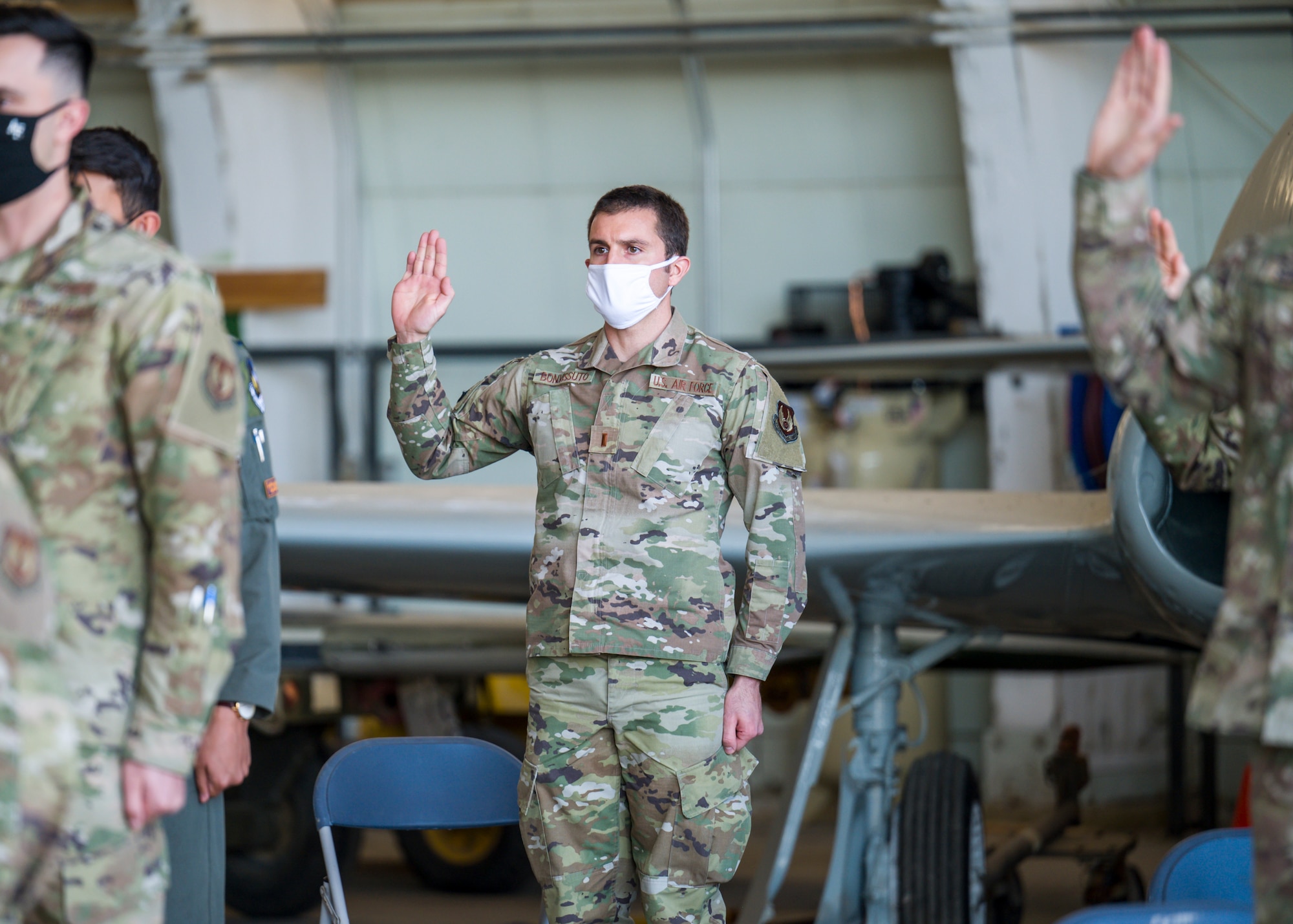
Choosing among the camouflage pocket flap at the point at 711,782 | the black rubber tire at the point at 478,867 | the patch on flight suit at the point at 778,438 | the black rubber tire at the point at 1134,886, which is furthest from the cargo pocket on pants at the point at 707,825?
the black rubber tire at the point at 478,867

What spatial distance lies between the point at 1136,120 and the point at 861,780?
2.92 m

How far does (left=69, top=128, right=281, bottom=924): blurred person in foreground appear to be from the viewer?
2.22 meters

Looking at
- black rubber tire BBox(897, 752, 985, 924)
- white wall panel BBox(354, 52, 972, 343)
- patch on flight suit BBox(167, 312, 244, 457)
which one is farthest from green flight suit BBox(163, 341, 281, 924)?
white wall panel BBox(354, 52, 972, 343)

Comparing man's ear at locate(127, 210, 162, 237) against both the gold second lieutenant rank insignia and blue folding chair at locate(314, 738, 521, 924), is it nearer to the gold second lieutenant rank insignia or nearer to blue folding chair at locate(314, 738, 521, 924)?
blue folding chair at locate(314, 738, 521, 924)

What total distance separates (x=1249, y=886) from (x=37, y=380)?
6.63ft

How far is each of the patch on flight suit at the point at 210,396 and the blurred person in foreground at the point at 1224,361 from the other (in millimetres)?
1032

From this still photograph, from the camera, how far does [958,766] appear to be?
175 inches

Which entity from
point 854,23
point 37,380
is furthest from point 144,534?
point 854,23

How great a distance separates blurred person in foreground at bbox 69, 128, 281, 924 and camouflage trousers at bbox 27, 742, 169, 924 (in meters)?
0.59

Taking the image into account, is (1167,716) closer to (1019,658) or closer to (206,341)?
(1019,658)

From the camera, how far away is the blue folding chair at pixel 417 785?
9.04 ft

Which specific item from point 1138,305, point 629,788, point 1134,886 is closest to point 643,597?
point 629,788

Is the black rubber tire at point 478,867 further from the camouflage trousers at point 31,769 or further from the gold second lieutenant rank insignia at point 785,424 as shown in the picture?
the camouflage trousers at point 31,769

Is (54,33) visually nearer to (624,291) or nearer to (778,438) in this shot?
(624,291)
